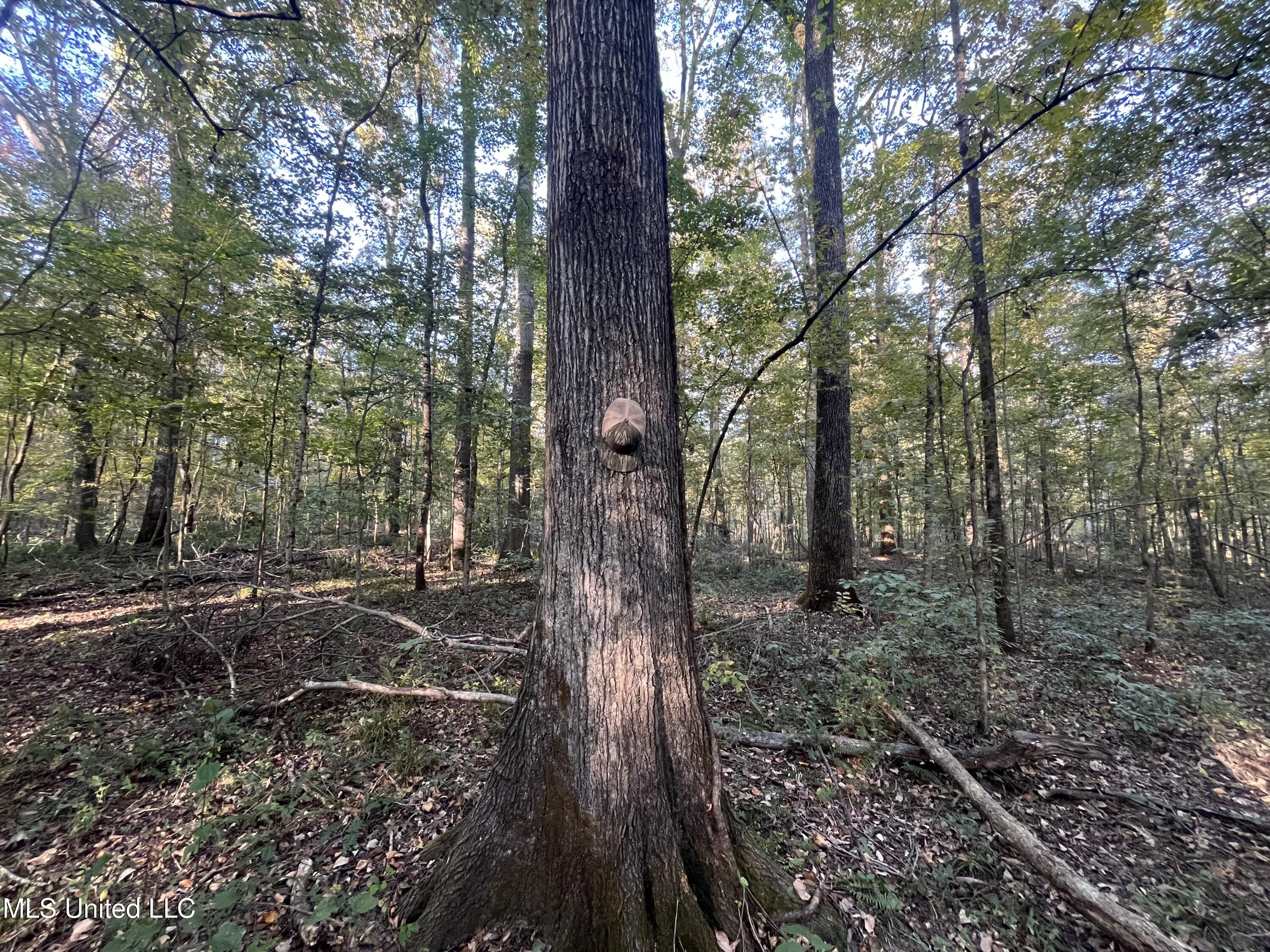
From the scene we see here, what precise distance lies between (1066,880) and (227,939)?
156 inches

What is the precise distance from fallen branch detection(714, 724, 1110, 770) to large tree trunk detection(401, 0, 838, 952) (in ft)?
5.09

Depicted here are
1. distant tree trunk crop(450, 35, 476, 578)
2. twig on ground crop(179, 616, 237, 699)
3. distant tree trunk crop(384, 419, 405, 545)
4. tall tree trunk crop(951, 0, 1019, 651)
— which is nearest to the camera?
twig on ground crop(179, 616, 237, 699)

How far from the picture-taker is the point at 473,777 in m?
3.12

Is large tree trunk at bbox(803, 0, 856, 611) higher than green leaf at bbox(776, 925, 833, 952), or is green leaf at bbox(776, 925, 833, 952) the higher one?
large tree trunk at bbox(803, 0, 856, 611)

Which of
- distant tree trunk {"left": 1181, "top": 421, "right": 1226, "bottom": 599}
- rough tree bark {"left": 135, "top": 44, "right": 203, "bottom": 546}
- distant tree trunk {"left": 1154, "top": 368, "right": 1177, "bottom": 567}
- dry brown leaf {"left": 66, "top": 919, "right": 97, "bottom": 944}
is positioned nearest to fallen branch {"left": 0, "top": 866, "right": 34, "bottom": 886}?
dry brown leaf {"left": 66, "top": 919, "right": 97, "bottom": 944}

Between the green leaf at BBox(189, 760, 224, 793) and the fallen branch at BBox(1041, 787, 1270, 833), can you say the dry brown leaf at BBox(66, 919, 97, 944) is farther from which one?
the fallen branch at BBox(1041, 787, 1270, 833)

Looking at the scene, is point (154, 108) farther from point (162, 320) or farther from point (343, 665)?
point (343, 665)

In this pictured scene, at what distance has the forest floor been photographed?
2.27m

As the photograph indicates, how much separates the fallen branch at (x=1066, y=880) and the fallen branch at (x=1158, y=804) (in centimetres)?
73

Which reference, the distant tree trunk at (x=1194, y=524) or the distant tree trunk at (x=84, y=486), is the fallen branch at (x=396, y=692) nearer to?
the distant tree trunk at (x=84, y=486)

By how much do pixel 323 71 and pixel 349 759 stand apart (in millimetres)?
8954

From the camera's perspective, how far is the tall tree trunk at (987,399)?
18.3 feet

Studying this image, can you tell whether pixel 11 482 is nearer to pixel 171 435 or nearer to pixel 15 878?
pixel 171 435

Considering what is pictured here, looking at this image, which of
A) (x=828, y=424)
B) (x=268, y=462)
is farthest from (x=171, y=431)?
(x=828, y=424)
